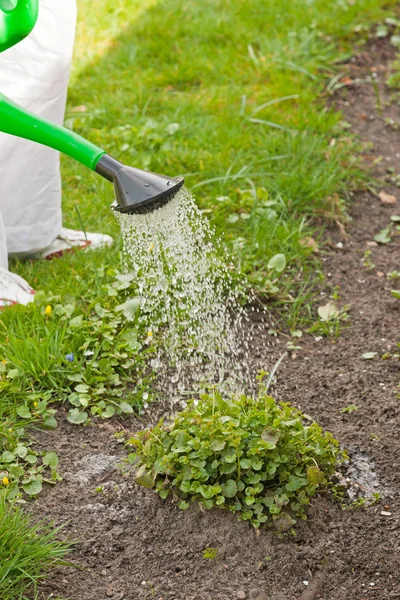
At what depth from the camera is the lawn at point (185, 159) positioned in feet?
8.91

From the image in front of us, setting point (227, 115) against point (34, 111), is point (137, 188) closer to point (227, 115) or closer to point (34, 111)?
point (34, 111)

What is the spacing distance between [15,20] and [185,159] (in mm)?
1570

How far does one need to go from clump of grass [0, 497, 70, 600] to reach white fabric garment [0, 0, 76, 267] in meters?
1.13

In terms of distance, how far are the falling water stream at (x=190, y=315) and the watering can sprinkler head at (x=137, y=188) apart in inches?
18.3

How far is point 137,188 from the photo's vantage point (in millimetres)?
2113

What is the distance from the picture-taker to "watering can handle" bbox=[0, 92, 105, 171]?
2.19m

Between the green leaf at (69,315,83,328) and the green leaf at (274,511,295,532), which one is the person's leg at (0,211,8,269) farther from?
the green leaf at (274,511,295,532)

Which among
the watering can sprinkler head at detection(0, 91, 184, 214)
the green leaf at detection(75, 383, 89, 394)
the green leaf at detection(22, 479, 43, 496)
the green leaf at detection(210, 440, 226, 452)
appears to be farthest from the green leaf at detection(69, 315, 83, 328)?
the green leaf at detection(210, 440, 226, 452)

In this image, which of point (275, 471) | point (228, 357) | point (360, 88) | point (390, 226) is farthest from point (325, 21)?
point (275, 471)

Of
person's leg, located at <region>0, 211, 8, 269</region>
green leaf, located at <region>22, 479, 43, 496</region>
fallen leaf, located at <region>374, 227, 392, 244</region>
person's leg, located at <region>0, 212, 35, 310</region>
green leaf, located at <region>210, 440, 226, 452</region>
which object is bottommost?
fallen leaf, located at <region>374, 227, 392, 244</region>

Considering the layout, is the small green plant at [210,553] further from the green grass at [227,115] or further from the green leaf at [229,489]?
the green grass at [227,115]

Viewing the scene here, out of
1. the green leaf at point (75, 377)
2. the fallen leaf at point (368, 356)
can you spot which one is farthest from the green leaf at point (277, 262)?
the green leaf at point (75, 377)

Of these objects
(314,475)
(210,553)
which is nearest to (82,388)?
(210,553)

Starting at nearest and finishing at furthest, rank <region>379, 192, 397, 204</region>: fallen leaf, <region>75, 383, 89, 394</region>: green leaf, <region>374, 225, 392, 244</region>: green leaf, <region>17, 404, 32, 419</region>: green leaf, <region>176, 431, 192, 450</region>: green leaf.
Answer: <region>176, 431, 192, 450</region>: green leaf, <region>17, 404, 32, 419</region>: green leaf, <region>75, 383, 89, 394</region>: green leaf, <region>374, 225, 392, 244</region>: green leaf, <region>379, 192, 397, 204</region>: fallen leaf
